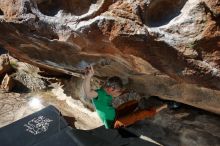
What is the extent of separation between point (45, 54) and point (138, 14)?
1618 millimetres

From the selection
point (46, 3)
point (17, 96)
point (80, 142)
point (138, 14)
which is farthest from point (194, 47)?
point (17, 96)

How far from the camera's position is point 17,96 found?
5.63 m

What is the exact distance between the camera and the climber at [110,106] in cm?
385

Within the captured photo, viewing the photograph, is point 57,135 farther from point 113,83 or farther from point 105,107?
point 113,83

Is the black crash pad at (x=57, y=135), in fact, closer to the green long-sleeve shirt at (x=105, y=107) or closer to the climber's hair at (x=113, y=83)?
the green long-sleeve shirt at (x=105, y=107)

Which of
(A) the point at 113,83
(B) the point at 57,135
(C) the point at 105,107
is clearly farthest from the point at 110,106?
(B) the point at 57,135

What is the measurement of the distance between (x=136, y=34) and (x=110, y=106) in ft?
4.96

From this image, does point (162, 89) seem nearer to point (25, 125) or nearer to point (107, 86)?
point (107, 86)

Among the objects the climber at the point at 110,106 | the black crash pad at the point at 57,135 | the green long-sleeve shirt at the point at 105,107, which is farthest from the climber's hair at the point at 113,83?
the black crash pad at the point at 57,135

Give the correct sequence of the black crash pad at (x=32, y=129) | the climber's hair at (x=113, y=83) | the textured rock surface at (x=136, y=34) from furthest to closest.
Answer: the black crash pad at (x=32, y=129) < the climber's hair at (x=113, y=83) < the textured rock surface at (x=136, y=34)

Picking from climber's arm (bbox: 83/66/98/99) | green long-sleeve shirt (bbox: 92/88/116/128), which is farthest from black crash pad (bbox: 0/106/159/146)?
climber's arm (bbox: 83/66/98/99)

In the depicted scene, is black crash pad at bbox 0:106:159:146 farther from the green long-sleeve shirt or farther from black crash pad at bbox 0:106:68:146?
the green long-sleeve shirt

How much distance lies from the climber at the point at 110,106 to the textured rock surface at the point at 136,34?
232 millimetres

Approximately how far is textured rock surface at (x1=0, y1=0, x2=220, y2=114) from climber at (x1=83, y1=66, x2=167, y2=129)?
0.76 ft
